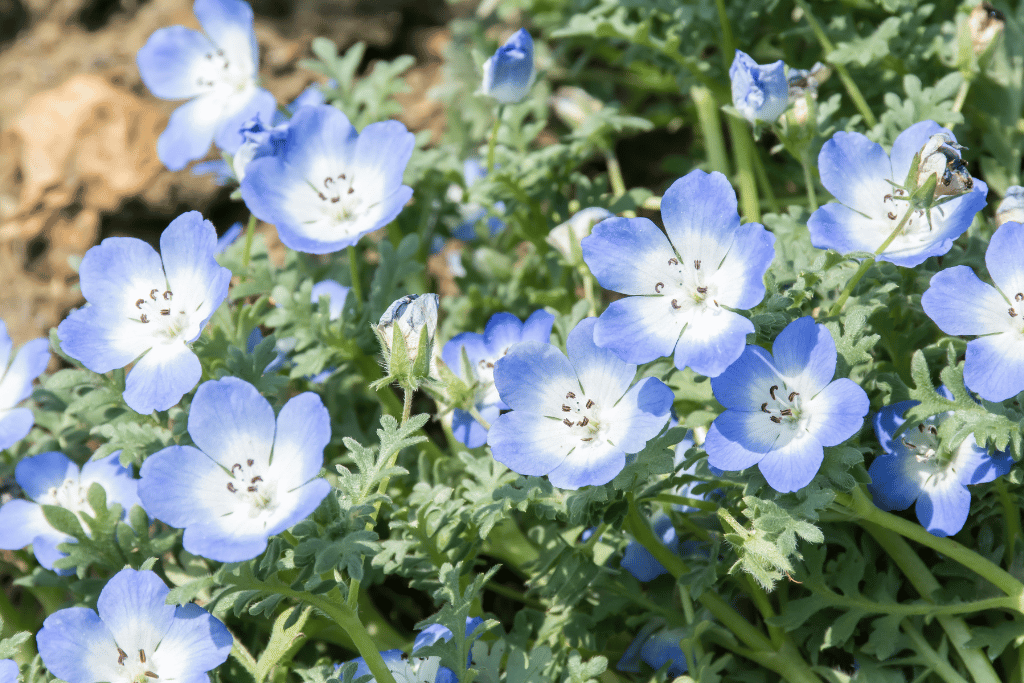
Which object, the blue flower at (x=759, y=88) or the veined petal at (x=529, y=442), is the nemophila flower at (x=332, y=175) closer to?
the veined petal at (x=529, y=442)

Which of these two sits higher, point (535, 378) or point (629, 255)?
point (629, 255)

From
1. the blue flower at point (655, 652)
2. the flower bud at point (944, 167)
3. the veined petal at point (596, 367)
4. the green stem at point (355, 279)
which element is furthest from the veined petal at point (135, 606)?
the flower bud at point (944, 167)

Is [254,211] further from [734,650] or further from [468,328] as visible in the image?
[734,650]

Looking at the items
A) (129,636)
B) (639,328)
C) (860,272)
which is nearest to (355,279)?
(639,328)

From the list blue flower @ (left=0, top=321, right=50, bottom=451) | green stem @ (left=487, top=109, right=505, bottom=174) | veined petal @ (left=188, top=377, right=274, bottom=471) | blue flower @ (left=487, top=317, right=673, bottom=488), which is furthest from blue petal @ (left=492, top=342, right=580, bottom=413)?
blue flower @ (left=0, top=321, right=50, bottom=451)

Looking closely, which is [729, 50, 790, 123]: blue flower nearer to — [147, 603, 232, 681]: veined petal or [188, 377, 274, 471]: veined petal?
[188, 377, 274, 471]: veined petal

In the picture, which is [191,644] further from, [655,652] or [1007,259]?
[1007,259]
